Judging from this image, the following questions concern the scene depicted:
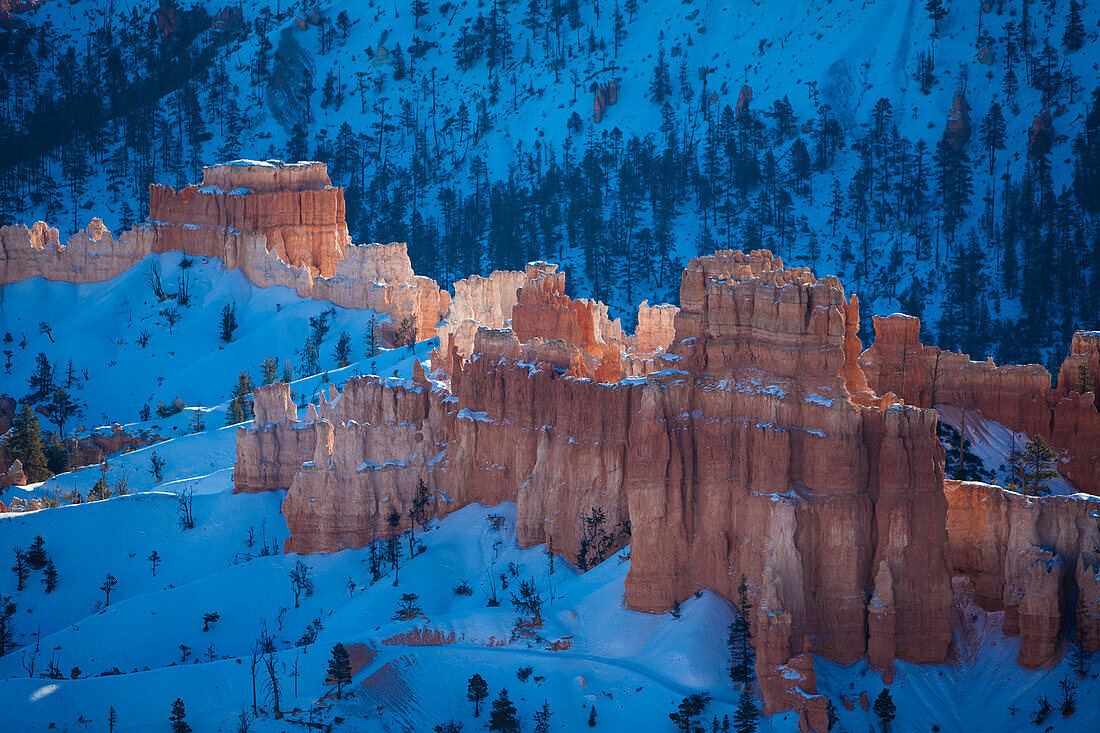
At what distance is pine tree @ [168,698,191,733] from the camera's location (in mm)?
48031

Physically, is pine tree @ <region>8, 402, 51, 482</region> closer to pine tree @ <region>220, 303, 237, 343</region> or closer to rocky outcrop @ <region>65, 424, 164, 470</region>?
rocky outcrop @ <region>65, 424, 164, 470</region>

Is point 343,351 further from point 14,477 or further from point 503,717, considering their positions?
point 503,717

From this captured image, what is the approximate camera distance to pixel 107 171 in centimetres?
15462

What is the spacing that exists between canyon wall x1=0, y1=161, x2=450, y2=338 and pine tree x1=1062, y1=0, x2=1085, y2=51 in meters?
66.0

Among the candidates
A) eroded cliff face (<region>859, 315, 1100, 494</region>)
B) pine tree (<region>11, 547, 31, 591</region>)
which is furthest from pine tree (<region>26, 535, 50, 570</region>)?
eroded cliff face (<region>859, 315, 1100, 494</region>)

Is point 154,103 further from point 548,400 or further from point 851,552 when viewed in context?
point 851,552

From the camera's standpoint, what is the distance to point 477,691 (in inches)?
1912

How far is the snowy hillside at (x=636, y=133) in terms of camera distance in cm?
12225

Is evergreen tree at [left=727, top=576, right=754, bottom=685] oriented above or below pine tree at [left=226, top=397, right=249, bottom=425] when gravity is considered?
below

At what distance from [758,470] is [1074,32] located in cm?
10063

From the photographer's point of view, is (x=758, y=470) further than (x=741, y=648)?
Yes

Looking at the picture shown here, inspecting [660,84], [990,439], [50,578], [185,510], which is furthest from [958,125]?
[50,578]

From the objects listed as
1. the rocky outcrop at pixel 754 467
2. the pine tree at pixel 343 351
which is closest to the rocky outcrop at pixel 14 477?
the pine tree at pixel 343 351

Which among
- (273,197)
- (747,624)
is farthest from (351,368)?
(747,624)
